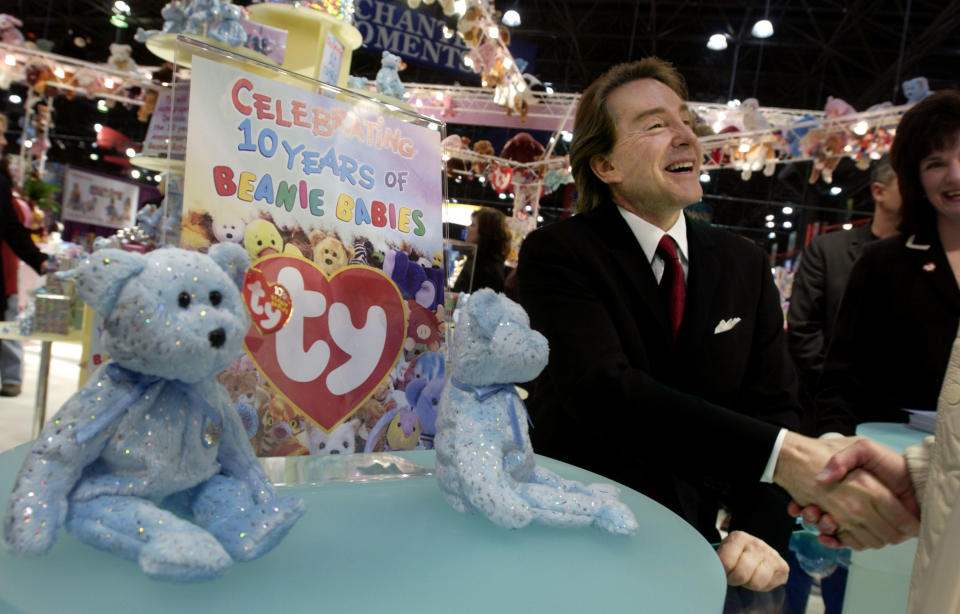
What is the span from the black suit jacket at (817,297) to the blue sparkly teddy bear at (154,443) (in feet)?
9.72

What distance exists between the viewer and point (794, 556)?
4.88 ft

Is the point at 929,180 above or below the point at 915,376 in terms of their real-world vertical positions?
above

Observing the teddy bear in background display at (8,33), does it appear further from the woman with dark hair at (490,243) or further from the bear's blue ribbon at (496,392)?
the bear's blue ribbon at (496,392)

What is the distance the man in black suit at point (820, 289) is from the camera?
3023 mm

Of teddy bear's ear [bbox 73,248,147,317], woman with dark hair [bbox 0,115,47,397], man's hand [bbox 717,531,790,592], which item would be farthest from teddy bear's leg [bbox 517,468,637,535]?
woman with dark hair [bbox 0,115,47,397]

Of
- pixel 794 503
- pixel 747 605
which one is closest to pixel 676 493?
pixel 794 503

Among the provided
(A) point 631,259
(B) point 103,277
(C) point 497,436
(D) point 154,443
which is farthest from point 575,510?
(A) point 631,259

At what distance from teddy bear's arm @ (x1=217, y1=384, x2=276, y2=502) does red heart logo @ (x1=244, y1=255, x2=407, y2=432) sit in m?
0.19

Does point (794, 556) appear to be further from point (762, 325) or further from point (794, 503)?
point (762, 325)

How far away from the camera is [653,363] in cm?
154

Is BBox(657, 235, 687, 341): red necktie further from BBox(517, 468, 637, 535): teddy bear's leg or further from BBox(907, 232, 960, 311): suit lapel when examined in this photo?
BBox(907, 232, 960, 311): suit lapel

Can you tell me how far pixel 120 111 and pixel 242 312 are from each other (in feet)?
66.0

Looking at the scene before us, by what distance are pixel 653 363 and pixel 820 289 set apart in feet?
6.58

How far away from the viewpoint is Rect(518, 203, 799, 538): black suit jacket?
50.3 inches
